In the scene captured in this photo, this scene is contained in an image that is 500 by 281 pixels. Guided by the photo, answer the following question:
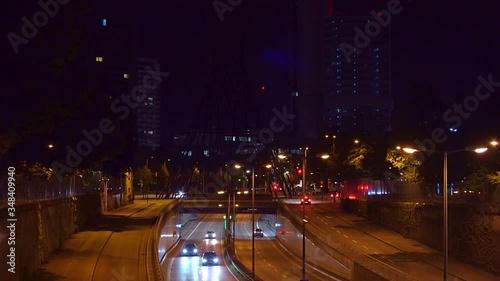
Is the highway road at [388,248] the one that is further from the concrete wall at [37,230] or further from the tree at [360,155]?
the concrete wall at [37,230]

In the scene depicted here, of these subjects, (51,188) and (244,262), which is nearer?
(51,188)

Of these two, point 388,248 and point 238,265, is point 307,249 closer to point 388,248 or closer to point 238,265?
point 238,265

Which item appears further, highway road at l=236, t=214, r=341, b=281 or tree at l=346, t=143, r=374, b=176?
tree at l=346, t=143, r=374, b=176

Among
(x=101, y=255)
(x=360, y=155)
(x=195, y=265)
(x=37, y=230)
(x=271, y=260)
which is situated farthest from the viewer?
(x=360, y=155)

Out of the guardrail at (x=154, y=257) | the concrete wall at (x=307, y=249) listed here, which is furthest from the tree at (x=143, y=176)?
the guardrail at (x=154, y=257)

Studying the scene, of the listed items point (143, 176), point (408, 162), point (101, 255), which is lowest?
point (101, 255)

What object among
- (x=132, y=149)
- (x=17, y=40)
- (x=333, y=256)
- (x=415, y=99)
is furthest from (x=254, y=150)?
(x=17, y=40)

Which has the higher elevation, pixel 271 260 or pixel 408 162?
pixel 408 162

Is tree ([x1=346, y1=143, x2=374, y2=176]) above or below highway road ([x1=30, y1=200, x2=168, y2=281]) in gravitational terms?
above

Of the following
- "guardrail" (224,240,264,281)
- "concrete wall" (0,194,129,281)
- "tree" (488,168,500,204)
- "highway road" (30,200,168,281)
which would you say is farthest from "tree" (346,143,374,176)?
"concrete wall" (0,194,129,281)

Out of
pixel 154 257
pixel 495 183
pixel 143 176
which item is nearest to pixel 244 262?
pixel 154 257

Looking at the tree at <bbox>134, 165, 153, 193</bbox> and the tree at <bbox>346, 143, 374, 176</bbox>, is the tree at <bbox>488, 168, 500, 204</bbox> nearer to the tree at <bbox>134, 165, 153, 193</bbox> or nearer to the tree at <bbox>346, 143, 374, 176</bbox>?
the tree at <bbox>346, 143, 374, 176</bbox>

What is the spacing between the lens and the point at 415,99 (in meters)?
69.2

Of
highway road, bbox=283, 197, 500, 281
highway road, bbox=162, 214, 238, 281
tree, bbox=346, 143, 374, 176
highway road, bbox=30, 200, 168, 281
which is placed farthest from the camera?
tree, bbox=346, 143, 374, 176
